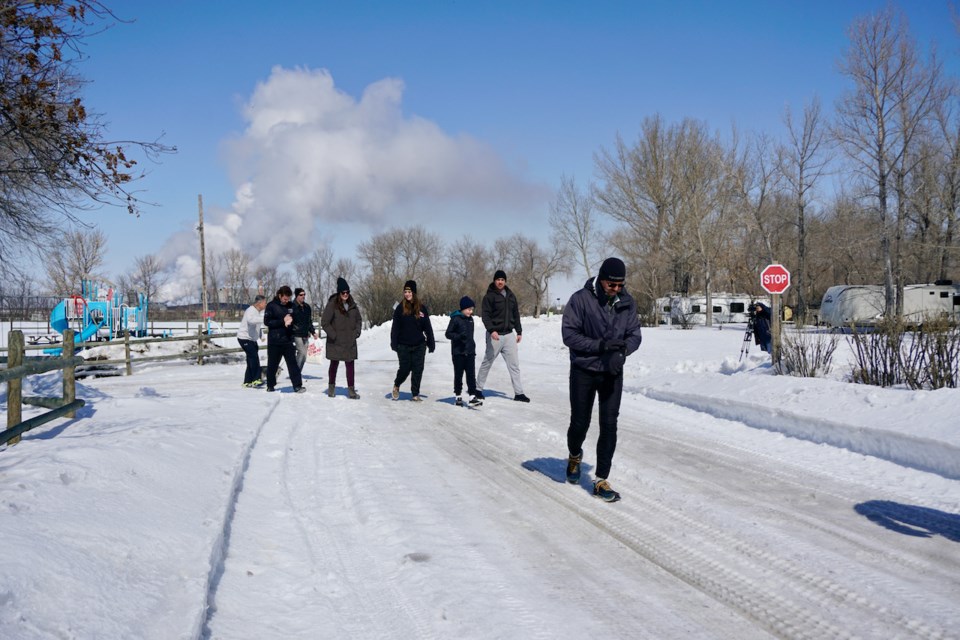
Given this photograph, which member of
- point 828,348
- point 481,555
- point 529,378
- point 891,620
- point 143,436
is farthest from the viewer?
point 529,378

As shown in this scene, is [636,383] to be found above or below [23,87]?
below

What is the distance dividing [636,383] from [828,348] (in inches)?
139

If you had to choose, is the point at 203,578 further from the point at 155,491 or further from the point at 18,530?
the point at 155,491

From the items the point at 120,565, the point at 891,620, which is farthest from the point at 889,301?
the point at 120,565

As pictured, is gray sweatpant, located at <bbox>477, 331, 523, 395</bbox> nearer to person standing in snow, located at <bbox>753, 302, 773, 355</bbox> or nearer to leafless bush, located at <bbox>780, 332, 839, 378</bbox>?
leafless bush, located at <bbox>780, 332, 839, 378</bbox>

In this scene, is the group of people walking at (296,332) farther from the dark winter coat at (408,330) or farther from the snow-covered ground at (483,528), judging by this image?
the snow-covered ground at (483,528)

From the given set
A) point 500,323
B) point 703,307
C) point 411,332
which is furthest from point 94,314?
point 703,307

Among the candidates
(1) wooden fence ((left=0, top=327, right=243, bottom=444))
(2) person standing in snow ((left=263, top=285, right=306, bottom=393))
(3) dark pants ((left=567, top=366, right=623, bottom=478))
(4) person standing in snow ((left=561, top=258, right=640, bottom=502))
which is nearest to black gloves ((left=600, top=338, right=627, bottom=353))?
(4) person standing in snow ((left=561, top=258, right=640, bottom=502))

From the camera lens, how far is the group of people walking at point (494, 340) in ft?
19.0

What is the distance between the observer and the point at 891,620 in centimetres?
343

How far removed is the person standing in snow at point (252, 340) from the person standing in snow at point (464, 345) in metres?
4.72

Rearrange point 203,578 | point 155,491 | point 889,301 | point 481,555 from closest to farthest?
point 203,578, point 481,555, point 155,491, point 889,301

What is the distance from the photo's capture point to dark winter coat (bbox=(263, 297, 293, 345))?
12.7 metres

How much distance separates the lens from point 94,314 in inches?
1198
